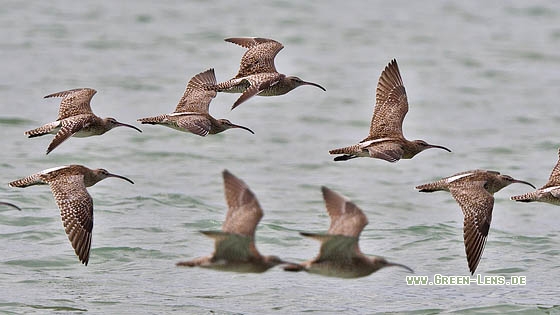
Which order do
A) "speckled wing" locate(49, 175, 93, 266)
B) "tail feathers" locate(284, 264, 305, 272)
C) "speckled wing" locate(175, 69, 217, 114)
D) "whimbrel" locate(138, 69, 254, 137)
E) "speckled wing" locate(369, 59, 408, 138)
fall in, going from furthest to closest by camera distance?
"speckled wing" locate(175, 69, 217, 114) → "speckled wing" locate(369, 59, 408, 138) → "whimbrel" locate(138, 69, 254, 137) → "speckled wing" locate(49, 175, 93, 266) → "tail feathers" locate(284, 264, 305, 272)

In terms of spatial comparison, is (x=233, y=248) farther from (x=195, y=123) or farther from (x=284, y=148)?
(x=284, y=148)

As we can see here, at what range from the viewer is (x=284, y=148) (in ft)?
78.5

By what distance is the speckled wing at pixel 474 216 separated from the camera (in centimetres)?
1419

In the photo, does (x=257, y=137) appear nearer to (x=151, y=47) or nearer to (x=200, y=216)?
(x=200, y=216)

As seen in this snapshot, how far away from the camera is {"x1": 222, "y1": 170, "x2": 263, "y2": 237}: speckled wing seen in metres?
11.8

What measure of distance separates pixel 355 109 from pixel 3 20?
1073 cm

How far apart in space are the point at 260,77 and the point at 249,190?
419 centimetres

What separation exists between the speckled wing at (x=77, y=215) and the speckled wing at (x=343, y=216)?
3067mm

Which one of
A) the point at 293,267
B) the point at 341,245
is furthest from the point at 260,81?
the point at 293,267

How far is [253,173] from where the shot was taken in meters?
22.4

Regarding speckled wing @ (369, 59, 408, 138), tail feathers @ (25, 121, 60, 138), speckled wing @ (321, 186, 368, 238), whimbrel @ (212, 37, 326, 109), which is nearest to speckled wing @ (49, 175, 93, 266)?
tail feathers @ (25, 121, 60, 138)

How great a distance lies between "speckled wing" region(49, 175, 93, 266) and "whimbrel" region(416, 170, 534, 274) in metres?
3.75

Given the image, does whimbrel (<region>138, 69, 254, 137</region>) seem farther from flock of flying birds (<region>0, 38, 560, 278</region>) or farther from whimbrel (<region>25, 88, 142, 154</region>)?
whimbrel (<region>25, 88, 142, 154</region>)

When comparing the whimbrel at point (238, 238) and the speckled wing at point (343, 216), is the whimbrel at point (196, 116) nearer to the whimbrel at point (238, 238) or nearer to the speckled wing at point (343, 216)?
the whimbrel at point (238, 238)
